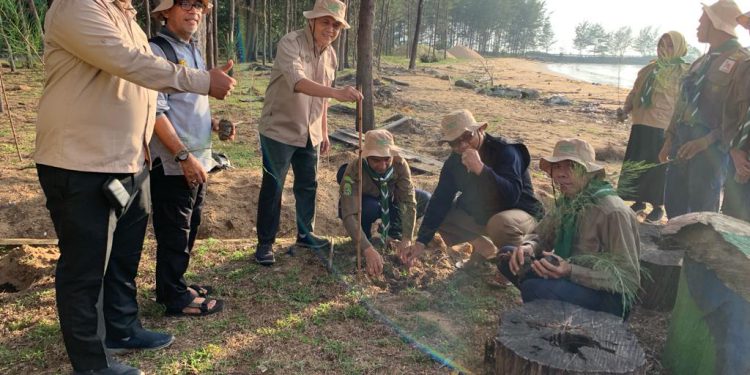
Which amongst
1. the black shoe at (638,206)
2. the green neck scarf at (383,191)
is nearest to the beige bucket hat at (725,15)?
the black shoe at (638,206)

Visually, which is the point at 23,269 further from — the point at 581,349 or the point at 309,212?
the point at 581,349

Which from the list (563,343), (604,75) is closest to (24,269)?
(563,343)

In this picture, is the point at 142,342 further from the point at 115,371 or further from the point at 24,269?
the point at 24,269

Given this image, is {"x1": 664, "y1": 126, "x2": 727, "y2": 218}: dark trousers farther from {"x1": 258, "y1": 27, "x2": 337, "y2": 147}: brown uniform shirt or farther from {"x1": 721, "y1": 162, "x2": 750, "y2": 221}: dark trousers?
{"x1": 258, "y1": 27, "x2": 337, "y2": 147}: brown uniform shirt

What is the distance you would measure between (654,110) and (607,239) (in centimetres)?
308

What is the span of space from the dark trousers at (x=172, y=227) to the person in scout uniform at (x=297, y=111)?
0.76m

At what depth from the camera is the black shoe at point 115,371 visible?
237cm

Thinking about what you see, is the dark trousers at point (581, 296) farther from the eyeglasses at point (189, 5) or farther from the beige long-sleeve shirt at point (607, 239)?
the eyeglasses at point (189, 5)

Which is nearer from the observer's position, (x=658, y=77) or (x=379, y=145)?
(x=379, y=145)

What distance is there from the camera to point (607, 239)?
281cm

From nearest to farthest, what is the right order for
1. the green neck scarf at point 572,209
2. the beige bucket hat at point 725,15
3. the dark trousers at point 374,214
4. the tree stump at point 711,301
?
the tree stump at point 711,301, the green neck scarf at point 572,209, the beige bucket hat at point 725,15, the dark trousers at point 374,214

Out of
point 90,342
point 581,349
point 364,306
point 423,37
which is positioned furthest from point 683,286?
point 423,37

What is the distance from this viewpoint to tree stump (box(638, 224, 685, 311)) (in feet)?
11.4

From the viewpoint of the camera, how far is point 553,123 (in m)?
12.7
